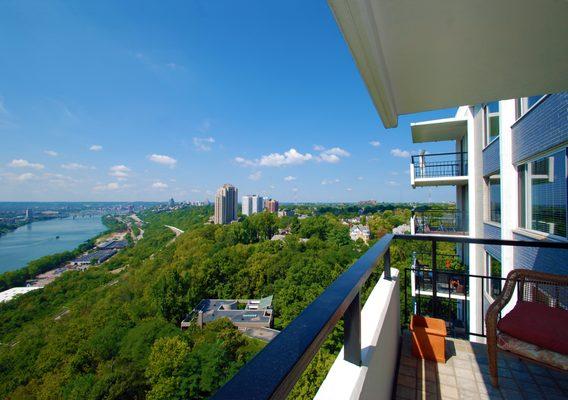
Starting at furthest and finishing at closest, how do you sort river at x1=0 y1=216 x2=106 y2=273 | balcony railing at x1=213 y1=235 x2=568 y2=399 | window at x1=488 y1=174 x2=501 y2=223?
river at x1=0 y1=216 x2=106 y2=273 < window at x1=488 y1=174 x2=501 y2=223 < balcony railing at x1=213 y1=235 x2=568 y2=399

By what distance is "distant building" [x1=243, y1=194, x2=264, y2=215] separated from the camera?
106312mm

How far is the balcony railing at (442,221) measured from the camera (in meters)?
8.00

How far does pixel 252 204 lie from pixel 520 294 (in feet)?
346

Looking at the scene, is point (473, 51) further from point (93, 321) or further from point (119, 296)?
point (119, 296)

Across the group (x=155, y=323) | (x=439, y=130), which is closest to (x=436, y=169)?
(x=439, y=130)

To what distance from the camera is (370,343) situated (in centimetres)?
125

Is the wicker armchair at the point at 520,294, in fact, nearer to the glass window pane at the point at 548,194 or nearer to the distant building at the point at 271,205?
the glass window pane at the point at 548,194

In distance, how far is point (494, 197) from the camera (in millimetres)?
6293

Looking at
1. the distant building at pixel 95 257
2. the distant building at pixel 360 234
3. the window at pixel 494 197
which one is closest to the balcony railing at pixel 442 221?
the window at pixel 494 197

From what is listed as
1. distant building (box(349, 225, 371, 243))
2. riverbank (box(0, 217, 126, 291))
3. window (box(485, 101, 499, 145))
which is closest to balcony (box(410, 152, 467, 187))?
window (box(485, 101, 499, 145))

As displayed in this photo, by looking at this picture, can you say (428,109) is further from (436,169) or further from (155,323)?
(155,323)

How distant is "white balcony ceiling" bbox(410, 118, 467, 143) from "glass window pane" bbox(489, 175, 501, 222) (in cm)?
249

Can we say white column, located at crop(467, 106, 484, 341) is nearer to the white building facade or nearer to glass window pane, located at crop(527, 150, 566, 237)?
the white building facade

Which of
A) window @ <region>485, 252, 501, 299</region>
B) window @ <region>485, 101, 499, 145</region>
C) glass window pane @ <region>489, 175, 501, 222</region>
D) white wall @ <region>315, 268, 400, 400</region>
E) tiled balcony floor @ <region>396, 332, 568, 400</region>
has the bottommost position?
window @ <region>485, 252, 501, 299</region>
